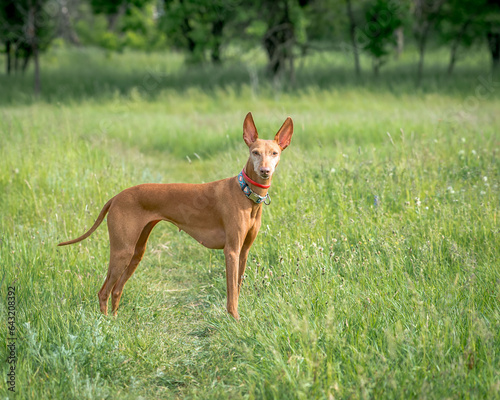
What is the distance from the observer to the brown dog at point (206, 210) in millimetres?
3367

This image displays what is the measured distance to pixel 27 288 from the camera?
3.81 meters

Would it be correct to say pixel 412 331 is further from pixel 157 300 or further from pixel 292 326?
pixel 157 300

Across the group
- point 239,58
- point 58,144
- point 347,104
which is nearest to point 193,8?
point 239,58

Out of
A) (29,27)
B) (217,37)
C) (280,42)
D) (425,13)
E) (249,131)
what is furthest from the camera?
(425,13)

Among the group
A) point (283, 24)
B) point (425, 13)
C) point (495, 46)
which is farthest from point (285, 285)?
point (495, 46)

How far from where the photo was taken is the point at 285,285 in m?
3.85

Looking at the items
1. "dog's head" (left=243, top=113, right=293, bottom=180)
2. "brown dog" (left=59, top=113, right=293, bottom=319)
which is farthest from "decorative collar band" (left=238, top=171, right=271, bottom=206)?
"dog's head" (left=243, top=113, right=293, bottom=180)

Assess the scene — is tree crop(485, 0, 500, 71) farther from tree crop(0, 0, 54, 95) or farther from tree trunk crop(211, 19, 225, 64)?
tree crop(0, 0, 54, 95)

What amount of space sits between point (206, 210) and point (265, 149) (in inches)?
24.2

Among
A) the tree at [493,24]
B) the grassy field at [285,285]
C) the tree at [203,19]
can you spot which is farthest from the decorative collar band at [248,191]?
the tree at [493,24]

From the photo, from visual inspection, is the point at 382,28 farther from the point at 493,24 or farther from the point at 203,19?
the point at 203,19

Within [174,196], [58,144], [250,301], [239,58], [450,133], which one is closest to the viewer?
[174,196]

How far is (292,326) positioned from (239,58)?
1607 centimetres

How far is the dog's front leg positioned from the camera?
341 cm
